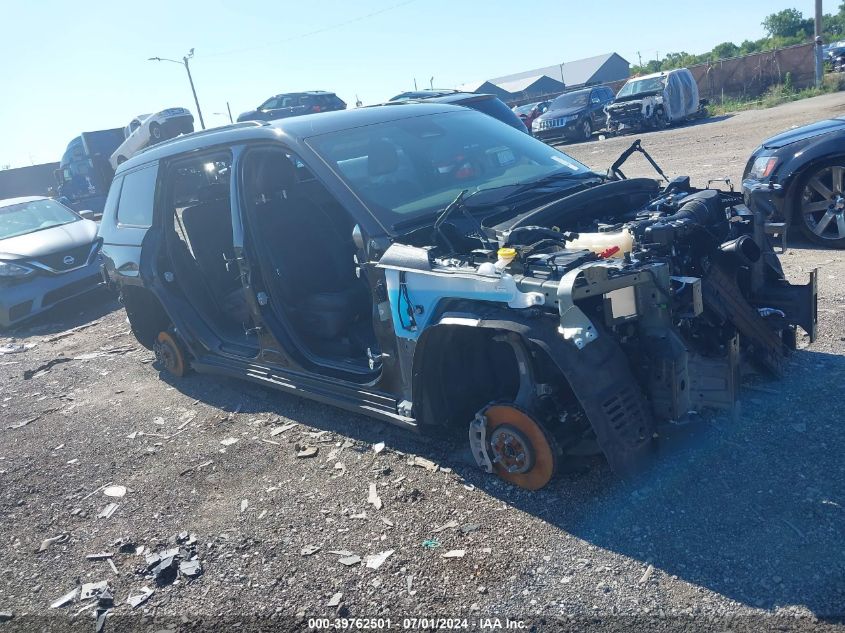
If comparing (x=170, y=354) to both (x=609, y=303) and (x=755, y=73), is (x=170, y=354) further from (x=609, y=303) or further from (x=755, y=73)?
(x=755, y=73)

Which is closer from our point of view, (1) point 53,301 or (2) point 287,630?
(2) point 287,630

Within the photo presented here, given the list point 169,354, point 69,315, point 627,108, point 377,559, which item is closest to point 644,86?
point 627,108

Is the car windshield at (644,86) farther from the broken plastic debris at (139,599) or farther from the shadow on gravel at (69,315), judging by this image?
the broken plastic debris at (139,599)

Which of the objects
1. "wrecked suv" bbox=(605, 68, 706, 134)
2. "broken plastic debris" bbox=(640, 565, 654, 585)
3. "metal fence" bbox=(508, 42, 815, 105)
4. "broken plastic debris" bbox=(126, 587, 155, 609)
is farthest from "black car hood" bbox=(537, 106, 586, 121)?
"broken plastic debris" bbox=(126, 587, 155, 609)

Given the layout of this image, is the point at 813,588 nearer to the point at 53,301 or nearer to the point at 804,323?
the point at 804,323

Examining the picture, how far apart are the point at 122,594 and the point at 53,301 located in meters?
7.63

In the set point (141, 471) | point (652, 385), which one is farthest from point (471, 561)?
point (141, 471)

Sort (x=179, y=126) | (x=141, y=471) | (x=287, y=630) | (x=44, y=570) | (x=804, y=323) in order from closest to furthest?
(x=287, y=630)
(x=44, y=570)
(x=804, y=323)
(x=141, y=471)
(x=179, y=126)

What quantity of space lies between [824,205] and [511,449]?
16.9ft

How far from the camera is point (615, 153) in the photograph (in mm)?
19312

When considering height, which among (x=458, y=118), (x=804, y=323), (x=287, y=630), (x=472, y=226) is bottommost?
(x=287, y=630)

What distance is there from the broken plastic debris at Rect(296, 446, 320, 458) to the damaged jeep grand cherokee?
13.2 inches

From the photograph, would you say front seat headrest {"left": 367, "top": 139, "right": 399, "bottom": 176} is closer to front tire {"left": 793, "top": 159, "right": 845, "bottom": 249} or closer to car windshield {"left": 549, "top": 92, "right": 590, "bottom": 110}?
front tire {"left": 793, "top": 159, "right": 845, "bottom": 249}

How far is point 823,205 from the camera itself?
22.8 ft
